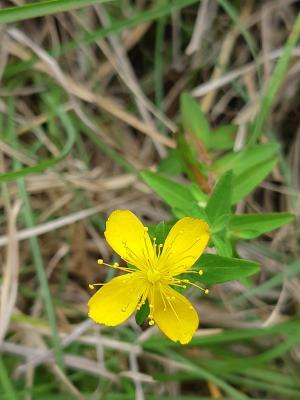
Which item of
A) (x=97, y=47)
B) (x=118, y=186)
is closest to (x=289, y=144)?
(x=118, y=186)

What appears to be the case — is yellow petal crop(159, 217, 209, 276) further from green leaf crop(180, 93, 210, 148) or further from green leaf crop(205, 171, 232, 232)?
green leaf crop(180, 93, 210, 148)

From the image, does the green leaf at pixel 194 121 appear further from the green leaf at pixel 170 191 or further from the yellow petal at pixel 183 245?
the yellow petal at pixel 183 245

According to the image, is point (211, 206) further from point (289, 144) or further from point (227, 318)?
point (289, 144)

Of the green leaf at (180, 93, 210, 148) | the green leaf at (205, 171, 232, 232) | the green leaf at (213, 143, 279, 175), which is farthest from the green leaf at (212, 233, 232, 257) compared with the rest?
the green leaf at (180, 93, 210, 148)

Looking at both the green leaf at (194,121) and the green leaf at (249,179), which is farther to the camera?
the green leaf at (194,121)

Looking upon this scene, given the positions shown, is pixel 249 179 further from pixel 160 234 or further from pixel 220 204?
pixel 160 234

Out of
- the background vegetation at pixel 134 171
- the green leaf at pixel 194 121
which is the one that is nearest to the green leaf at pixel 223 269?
the background vegetation at pixel 134 171
